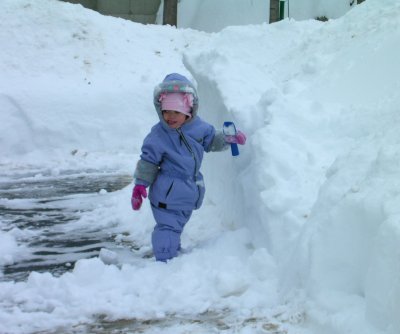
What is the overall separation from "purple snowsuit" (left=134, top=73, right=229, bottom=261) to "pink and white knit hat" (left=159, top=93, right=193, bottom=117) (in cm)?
3

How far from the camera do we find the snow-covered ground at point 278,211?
10.2ft

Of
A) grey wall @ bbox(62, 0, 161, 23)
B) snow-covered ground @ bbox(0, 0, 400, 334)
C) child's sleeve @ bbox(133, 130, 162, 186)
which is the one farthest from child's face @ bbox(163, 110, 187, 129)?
grey wall @ bbox(62, 0, 161, 23)

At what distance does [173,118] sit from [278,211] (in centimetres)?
100

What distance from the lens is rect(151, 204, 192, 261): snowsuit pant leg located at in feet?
14.5

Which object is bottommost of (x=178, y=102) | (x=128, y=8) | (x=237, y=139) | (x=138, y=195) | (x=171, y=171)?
(x=138, y=195)

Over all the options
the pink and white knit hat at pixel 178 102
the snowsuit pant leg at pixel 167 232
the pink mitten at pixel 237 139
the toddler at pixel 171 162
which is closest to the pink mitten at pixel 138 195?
the toddler at pixel 171 162

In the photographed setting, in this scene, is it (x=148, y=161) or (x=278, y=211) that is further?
(x=148, y=161)

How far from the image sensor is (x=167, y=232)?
14.7ft

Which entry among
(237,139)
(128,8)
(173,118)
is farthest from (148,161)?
(128,8)

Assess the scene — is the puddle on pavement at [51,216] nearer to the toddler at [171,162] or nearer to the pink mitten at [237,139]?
the toddler at [171,162]

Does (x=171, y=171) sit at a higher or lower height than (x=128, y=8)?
lower

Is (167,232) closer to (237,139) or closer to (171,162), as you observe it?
(171,162)

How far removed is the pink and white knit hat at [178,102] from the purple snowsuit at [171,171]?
0.03 m

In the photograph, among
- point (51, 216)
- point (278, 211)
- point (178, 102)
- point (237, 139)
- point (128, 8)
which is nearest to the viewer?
point (278, 211)
